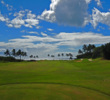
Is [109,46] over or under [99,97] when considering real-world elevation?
over

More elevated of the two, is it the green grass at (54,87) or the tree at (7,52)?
the tree at (7,52)

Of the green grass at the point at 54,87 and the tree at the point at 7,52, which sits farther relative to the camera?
the tree at the point at 7,52

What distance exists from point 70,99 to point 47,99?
205 cm

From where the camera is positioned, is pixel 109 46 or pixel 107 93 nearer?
pixel 107 93

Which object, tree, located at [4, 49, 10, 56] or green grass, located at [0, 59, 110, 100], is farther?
tree, located at [4, 49, 10, 56]

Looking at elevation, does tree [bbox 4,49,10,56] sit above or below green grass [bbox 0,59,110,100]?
above

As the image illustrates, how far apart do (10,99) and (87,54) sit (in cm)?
14700

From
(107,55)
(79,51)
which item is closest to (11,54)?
(79,51)

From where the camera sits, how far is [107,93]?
12539mm

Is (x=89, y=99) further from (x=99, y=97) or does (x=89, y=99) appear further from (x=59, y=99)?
(x=59, y=99)

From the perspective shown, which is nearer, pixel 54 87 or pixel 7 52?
pixel 54 87

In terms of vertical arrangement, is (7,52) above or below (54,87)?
above

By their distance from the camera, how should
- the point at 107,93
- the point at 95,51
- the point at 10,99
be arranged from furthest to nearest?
the point at 95,51
the point at 107,93
the point at 10,99

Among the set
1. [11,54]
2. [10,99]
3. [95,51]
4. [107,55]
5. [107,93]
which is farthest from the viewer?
[11,54]
